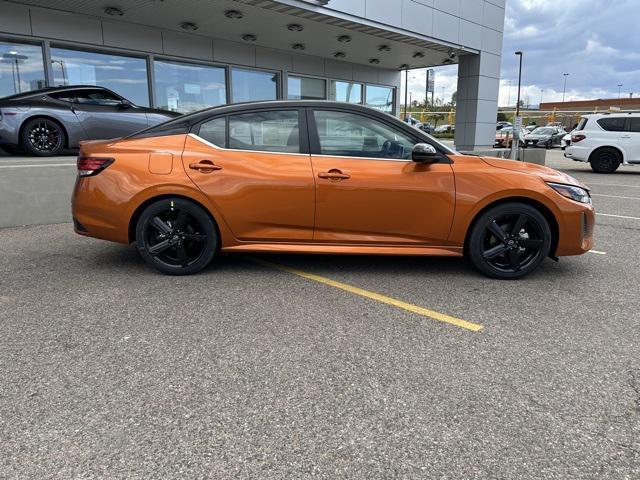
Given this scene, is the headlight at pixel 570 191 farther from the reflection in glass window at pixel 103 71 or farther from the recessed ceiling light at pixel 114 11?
the reflection in glass window at pixel 103 71

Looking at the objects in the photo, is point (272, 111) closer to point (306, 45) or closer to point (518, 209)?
point (518, 209)

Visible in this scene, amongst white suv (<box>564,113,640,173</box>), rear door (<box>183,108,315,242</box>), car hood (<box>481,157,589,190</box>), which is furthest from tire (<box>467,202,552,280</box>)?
white suv (<box>564,113,640,173</box>)

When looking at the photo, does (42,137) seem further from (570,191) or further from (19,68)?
(570,191)

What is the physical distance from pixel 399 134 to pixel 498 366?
2.30 metres

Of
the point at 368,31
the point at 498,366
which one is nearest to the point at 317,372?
the point at 498,366

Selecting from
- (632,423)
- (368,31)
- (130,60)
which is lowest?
(632,423)

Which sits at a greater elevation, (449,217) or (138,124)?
(138,124)

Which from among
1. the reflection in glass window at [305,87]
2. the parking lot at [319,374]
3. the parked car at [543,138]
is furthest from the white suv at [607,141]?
the parked car at [543,138]

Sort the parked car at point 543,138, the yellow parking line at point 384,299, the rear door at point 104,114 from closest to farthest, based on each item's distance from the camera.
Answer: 1. the yellow parking line at point 384,299
2. the rear door at point 104,114
3. the parked car at point 543,138

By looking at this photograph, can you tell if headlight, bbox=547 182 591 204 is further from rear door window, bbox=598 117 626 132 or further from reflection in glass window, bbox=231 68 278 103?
rear door window, bbox=598 117 626 132

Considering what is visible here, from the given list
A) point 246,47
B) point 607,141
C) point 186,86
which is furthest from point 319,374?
point 607,141

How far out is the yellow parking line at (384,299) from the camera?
3.50m

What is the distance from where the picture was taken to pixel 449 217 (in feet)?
14.3

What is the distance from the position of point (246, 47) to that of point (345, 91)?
14.7ft
